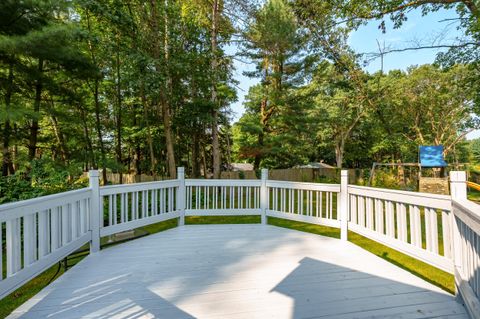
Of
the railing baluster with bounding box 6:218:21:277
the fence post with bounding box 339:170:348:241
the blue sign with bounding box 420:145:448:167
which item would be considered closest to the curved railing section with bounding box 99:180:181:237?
the railing baluster with bounding box 6:218:21:277

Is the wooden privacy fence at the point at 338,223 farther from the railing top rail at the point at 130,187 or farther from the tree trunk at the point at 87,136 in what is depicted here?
the tree trunk at the point at 87,136

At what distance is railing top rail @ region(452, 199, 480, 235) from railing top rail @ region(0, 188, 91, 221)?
2.86 metres

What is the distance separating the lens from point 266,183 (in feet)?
14.8

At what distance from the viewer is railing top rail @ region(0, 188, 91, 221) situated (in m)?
1.76

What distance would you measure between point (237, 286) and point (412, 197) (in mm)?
1799


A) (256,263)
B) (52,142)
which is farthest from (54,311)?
(52,142)

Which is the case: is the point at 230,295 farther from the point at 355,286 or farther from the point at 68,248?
the point at 68,248

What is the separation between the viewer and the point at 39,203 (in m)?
2.14

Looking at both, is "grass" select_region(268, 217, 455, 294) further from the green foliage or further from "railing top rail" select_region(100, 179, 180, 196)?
the green foliage

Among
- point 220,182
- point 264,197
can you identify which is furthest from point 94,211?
point 264,197

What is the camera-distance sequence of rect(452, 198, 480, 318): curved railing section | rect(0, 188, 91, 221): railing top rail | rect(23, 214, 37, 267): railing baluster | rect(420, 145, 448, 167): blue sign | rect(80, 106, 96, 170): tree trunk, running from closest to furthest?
1. rect(452, 198, 480, 318): curved railing section
2. rect(0, 188, 91, 221): railing top rail
3. rect(23, 214, 37, 267): railing baluster
4. rect(80, 106, 96, 170): tree trunk
5. rect(420, 145, 448, 167): blue sign

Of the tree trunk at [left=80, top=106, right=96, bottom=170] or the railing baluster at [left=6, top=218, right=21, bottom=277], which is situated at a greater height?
the tree trunk at [left=80, top=106, right=96, bottom=170]

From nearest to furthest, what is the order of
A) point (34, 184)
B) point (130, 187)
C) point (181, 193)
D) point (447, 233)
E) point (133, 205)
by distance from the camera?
point (447, 233), point (130, 187), point (133, 205), point (181, 193), point (34, 184)

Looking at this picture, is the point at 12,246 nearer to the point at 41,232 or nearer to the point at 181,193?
the point at 41,232
